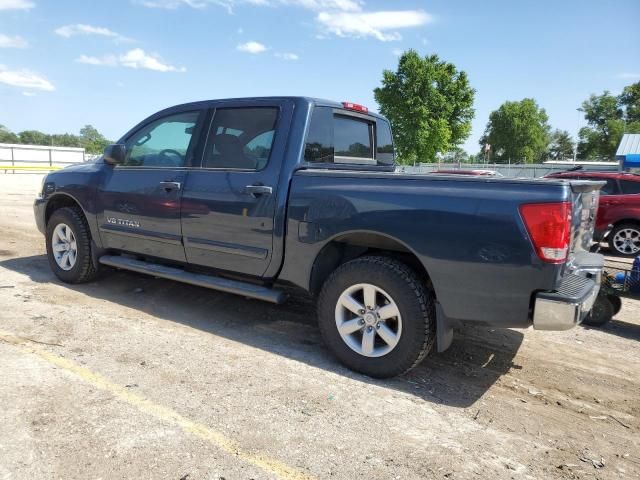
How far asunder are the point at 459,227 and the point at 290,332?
1920 mm

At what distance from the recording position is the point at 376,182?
342cm

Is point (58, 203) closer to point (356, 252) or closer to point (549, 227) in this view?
point (356, 252)

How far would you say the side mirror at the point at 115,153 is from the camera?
16.1 ft

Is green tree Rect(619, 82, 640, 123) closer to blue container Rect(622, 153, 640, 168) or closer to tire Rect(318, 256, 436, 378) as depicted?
blue container Rect(622, 153, 640, 168)

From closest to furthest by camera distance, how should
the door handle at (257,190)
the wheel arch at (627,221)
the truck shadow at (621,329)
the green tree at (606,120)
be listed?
the door handle at (257,190) < the truck shadow at (621,329) < the wheel arch at (627,221) < the green tree at (606,120)

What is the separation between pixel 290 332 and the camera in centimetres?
433

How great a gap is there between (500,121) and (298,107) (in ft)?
289

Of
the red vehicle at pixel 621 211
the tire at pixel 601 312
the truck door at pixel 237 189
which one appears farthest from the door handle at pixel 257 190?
the red vehicle at pixel 621 211

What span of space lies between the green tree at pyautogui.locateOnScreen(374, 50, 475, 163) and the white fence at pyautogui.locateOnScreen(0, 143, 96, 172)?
91.1ft

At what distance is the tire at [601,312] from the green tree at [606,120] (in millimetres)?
81802

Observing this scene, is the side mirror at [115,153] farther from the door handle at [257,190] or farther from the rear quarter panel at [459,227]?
the rear quarter panel at [459,227]

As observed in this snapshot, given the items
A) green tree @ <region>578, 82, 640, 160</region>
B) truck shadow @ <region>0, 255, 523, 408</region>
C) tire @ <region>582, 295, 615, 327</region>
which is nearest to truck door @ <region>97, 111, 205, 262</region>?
truck shadow @ <region>0, 255, 523, 408</region>

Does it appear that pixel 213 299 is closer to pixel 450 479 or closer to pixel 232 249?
pixel 232 249

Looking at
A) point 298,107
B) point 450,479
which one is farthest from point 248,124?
point 450,479
